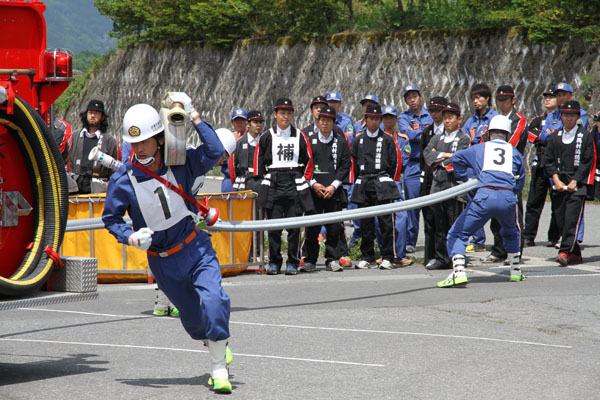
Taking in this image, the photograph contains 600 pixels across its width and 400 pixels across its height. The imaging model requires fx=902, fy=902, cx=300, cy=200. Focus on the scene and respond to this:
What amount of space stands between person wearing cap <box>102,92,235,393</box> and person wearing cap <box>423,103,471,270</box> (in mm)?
6058

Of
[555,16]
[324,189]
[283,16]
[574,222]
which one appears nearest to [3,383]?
[324,189]

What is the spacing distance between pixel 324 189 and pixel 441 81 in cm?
1235

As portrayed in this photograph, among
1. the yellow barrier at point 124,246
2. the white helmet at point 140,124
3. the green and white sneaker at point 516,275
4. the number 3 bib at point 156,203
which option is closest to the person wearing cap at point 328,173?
the yellow barrier at point 124,246

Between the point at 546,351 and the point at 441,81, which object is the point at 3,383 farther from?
the point at 441,81

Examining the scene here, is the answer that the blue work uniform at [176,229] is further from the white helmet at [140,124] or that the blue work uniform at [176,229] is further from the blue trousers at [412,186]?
the blue trousers at [412,186]

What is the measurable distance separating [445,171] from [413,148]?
6.85ft

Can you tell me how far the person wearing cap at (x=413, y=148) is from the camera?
13617 mm

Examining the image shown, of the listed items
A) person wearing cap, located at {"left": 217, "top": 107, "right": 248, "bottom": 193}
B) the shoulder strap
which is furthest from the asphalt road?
person wearing cap, located at {"left": 217, "top": 107, "right": 248, "bottom": 193}

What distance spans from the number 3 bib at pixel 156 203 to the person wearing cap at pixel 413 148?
7898 millimetres

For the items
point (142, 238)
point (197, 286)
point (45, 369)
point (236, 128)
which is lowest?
point (45, 369)

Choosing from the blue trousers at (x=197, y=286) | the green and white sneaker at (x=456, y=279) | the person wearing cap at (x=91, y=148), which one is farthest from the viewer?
the person wearing cap at (x=91, y=148)

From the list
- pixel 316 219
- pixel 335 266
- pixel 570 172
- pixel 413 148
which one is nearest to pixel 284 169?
pixel 335 266

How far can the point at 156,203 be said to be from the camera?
6086mm

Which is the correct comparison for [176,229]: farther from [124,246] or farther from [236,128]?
[236,128]
